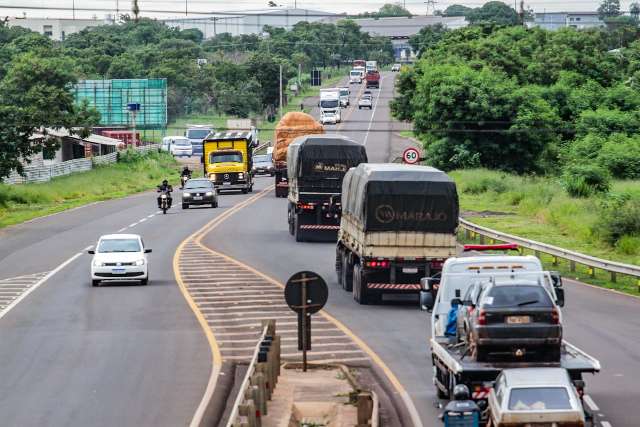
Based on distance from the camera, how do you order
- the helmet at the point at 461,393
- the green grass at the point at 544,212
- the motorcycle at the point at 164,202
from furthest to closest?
the motorcycle at the point at 164,202
the green grass at the point at 544,212
the helmet at the point at 461,393

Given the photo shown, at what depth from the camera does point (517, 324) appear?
19.4m

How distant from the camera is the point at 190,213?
66438 mm

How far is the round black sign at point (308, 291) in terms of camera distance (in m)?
23.8

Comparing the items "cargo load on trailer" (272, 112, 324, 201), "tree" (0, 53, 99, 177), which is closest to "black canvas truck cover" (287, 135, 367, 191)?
"cargo load on trailer" (272, 112, 324, 201)

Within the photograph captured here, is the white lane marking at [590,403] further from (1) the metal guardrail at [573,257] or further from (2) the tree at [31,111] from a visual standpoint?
(2) the tree at [31,111]

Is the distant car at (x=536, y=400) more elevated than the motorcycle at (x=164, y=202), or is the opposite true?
the distant car at (x=536, y=400)

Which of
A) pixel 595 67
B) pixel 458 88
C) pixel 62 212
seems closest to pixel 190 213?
pixel 62 212

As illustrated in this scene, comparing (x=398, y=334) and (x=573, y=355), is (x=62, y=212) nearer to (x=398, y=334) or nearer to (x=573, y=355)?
(x=398, y=334)

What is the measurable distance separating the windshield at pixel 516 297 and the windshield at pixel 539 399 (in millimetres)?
2240

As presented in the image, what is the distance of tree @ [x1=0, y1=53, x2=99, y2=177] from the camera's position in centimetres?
7312

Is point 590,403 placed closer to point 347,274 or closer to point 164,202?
point 347,274

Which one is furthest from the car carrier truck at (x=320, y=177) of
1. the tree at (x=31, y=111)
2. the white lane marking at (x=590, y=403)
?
the tree at (x=31, y=111)

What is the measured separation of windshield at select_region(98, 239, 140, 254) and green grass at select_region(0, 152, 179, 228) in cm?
2348

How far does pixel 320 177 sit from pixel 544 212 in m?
13.3
